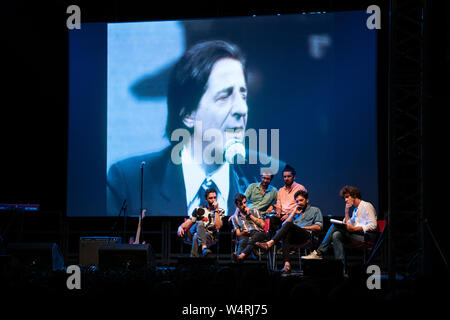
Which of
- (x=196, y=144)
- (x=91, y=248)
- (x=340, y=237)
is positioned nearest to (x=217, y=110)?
(x=196, y=144)

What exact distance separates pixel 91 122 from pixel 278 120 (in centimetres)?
271

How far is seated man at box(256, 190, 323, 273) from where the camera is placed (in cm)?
636

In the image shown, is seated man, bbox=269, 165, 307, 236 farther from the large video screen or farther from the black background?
the black background

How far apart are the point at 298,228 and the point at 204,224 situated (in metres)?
1.23

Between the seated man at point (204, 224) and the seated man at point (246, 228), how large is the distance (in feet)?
1.14

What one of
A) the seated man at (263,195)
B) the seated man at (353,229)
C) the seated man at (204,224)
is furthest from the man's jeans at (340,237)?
the seated man at (204,224)

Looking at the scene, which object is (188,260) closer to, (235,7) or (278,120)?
(278,120)

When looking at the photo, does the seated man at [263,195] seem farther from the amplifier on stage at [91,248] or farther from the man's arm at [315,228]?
the amplifier on stage at [91,248]

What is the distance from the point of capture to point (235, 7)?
8484 millimetres

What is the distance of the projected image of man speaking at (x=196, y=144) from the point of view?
26.1 ft

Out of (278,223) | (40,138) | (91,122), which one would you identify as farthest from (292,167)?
(40,138)

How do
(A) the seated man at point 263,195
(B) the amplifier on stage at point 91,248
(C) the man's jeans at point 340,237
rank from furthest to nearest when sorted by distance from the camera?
(A) the seated man at point 263,195 < (B) the amplifier on stage at point 91,248 < (C) the man's jeans at point 340,237

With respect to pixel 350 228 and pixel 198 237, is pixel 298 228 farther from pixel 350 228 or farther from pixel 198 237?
pixel 198 237
